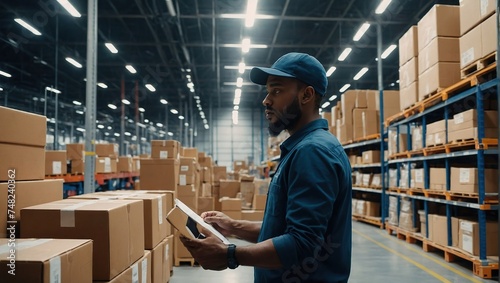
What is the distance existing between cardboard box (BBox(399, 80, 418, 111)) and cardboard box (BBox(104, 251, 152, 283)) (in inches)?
221

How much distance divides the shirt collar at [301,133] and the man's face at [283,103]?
6cm

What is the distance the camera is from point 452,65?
5.83 m

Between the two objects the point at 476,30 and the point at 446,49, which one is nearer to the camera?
the point at 476,30

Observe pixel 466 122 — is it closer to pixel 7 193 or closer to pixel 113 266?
pixel 113 266

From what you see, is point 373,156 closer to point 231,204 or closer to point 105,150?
point 231,204

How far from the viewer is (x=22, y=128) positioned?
249 centimetres

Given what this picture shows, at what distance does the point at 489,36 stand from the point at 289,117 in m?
4.39

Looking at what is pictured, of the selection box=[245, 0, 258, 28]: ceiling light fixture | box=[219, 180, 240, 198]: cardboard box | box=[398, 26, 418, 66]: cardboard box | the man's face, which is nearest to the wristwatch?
the man's face

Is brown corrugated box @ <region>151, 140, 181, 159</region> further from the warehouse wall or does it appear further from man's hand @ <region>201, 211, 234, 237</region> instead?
the warehouse wall

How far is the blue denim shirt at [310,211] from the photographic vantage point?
1.35 metres

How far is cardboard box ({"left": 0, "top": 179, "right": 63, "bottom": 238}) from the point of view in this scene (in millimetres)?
2254

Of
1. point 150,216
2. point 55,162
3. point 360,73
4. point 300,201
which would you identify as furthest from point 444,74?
point 360,73

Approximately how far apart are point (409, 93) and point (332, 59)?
11.0 m

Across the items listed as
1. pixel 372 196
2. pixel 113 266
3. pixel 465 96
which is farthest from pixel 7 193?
pixel 372 196
